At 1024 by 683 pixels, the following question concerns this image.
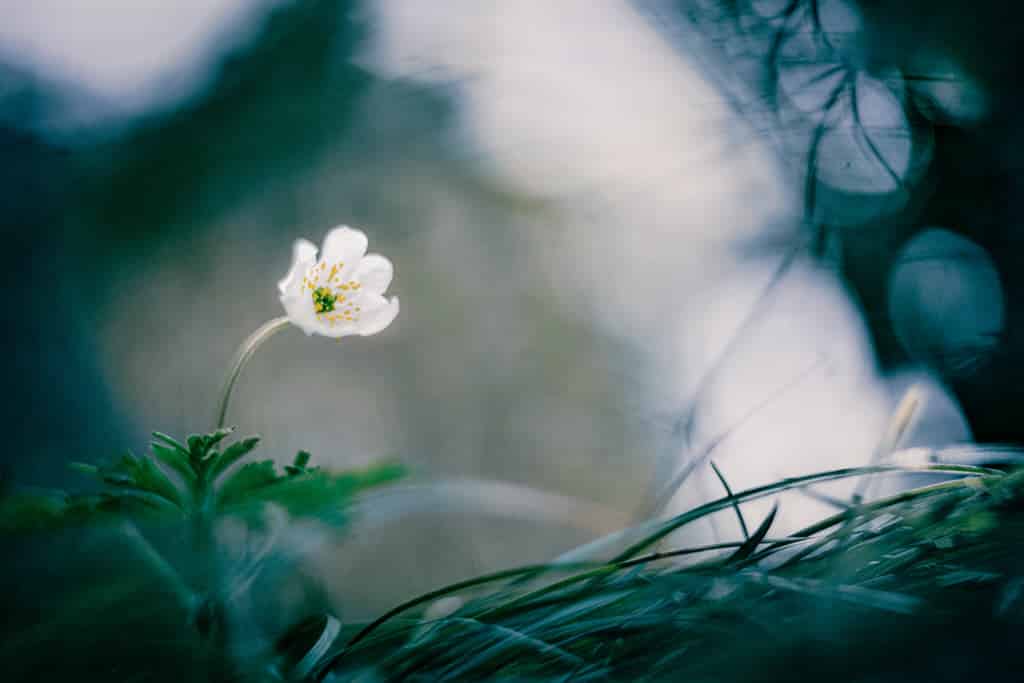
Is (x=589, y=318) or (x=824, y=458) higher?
(x=589, y=318)

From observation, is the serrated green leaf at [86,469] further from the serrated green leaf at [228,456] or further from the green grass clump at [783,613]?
the green grass clump at [783,613]

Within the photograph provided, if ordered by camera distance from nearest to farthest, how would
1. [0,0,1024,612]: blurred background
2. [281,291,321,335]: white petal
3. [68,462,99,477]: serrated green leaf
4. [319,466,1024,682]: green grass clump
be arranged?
1. [319,466,1024,682]: green grass clump
2. [68,462,99,477]: serrated green leaf
3. [281,291,321,335]: white petal
4. [0,0,1024,612]: blurred background

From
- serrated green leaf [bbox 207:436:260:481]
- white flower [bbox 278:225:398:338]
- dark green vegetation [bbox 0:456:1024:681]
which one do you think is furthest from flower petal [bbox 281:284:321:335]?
dark green vegetation [bbox 0:456:1024:681]

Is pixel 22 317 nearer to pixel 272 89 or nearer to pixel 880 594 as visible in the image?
pixel 272 89

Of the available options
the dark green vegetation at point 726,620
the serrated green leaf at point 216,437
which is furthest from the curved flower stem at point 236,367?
the dark green vegetation at point 726,620

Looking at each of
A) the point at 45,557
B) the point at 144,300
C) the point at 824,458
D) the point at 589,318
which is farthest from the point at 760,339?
the point at 144,300

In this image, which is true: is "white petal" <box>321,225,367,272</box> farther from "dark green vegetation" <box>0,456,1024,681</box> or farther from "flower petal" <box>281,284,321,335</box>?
"dark green vegetation" <box>0,456,1024,681</box>


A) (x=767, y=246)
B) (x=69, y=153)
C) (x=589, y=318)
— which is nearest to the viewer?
(x=767, y=246)

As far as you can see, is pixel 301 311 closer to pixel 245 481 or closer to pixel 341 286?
pixel 341 286
